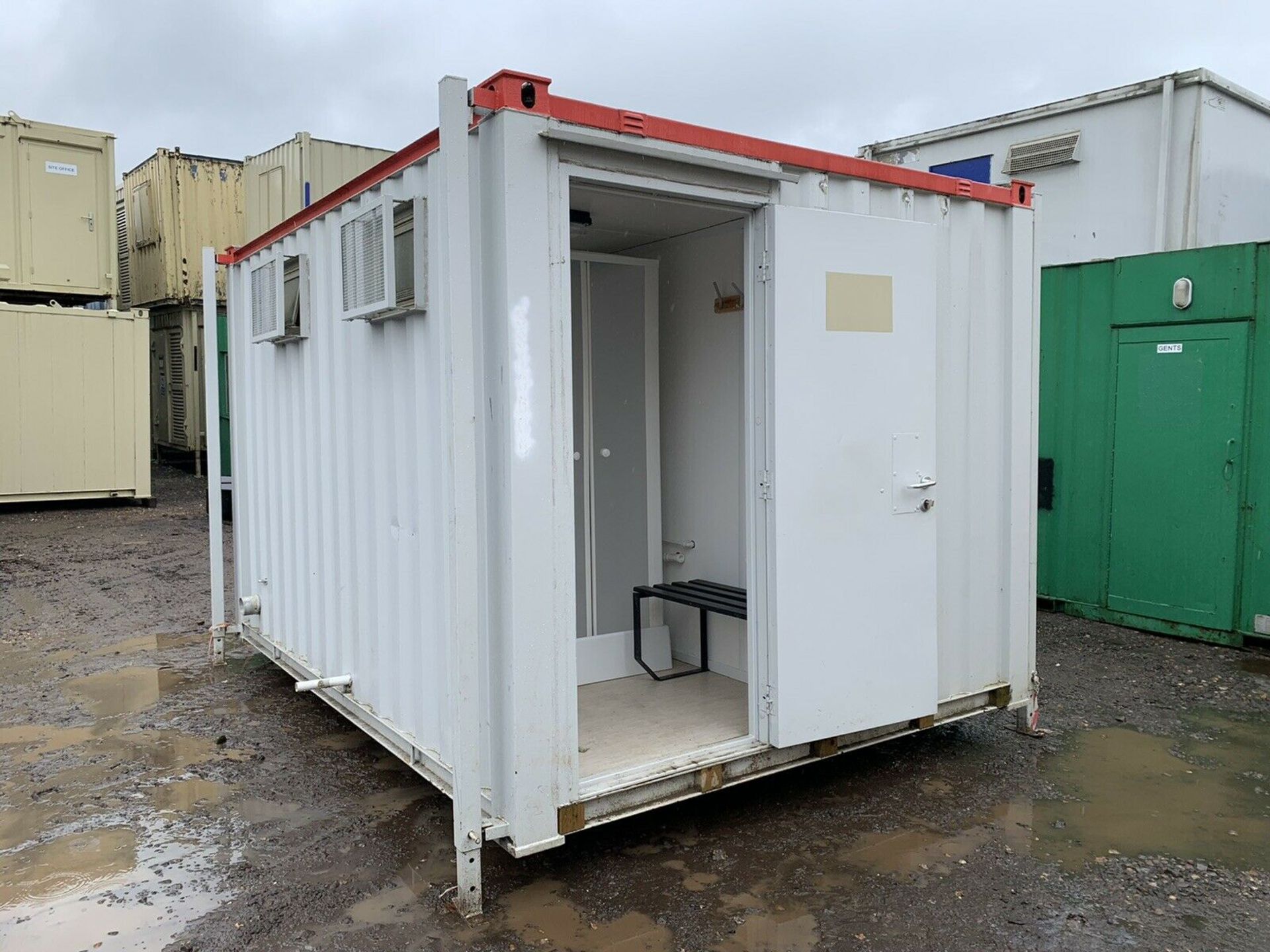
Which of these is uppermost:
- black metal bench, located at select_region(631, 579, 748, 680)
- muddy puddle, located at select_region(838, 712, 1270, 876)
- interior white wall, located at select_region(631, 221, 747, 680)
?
interior white wall, located at select_region(631, 221, 747, 680)

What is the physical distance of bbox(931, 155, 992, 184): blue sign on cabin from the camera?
8555 mm

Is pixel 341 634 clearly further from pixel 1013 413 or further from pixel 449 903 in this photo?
pixel 1013 413

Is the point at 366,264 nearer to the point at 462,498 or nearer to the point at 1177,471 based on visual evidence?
the point at 462,498

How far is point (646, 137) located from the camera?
348 centimetres

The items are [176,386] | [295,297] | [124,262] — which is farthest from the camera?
[124,262]

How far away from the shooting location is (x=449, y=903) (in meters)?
3.34

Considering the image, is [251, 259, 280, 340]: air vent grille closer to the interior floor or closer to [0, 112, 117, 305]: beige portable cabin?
the interior floor

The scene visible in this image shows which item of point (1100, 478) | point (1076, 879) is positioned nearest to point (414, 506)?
point (1076, 879)

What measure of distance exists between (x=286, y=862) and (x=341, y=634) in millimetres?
1202

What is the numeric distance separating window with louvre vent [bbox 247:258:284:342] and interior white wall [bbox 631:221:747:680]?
175 centimetres

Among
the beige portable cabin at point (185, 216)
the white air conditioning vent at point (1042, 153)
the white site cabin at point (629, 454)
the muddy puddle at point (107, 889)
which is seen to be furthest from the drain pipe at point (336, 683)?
the beige portable cabin at point (185, 216)

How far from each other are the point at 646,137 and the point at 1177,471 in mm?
4691

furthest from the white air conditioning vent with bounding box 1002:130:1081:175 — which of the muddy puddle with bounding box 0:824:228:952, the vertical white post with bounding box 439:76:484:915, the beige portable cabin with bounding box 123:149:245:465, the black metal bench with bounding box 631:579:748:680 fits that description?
the beige portable cabin with bounding box 123:149:245:465

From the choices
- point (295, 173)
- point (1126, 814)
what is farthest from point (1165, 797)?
point (295, 173)
